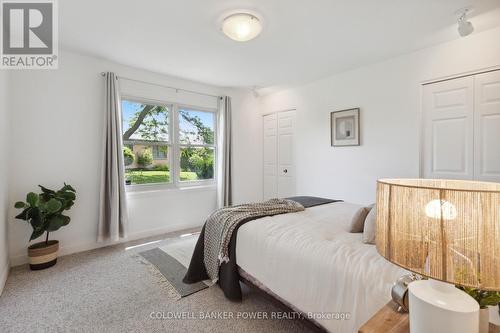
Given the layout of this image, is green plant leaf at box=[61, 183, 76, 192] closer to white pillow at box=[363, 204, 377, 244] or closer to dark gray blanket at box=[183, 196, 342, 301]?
dark gray blanket at box=[183, 196, 342, 301]

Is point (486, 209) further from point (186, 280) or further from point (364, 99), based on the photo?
point (364, 99)

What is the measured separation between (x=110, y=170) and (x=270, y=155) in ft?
9.39

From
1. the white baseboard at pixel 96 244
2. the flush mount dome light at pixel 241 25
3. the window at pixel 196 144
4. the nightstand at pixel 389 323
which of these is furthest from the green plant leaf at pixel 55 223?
the nightstand at pixel 389 323

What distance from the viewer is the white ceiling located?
2.04 metres

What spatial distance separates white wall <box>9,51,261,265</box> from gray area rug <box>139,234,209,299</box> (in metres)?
0.69

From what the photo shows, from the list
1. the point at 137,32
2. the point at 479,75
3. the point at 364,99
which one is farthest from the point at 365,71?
the point at 137,32

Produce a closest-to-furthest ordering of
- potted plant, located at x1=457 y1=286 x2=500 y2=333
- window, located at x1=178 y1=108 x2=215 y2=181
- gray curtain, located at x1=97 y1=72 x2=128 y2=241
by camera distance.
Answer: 1. potted plant, located at x1=457 y1=286 x2=500 y2=333
2. gray curtain, located at x1=97 y1=72 x2=128 y2=241
3. window, located at x1=178 y1=108 x2=215 y2=181

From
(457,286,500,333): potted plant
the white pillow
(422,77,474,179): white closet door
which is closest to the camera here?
(457,286,500,333): potted plant

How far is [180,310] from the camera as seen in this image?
1.89 metres

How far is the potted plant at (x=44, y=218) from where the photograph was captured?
7.97 ft

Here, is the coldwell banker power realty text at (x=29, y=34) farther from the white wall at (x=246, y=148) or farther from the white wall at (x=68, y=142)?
the white wall at (x=246, y=148)

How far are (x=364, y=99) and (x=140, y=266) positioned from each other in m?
3.61

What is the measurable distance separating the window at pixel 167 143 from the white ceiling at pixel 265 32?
27.3 inches

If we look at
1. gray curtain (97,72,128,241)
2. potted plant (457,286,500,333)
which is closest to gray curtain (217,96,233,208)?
gray curtain (97,72,128,241)
